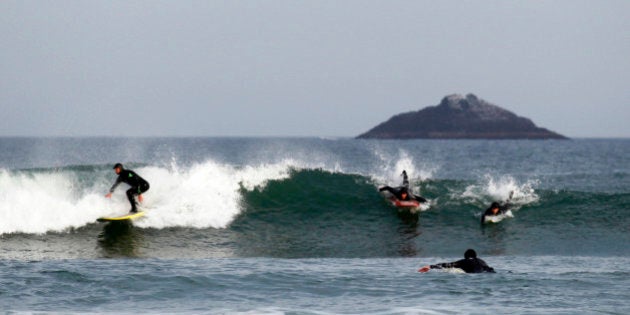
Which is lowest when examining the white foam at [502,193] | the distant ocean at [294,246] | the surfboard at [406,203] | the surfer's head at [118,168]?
the distant ocean at [294,246]

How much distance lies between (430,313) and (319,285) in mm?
2900

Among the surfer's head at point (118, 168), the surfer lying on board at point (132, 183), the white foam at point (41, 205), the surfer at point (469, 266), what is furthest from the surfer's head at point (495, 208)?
the white foam at point (41, 205)

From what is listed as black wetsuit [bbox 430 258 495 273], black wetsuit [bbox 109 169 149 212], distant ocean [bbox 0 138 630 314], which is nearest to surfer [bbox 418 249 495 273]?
black wetsuit [bbox 430 258 495 273]

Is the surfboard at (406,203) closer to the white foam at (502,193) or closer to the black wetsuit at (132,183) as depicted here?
the white foam at (502,193)

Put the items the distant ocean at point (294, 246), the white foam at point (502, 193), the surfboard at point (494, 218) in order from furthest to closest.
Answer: the white foam at point (502, 193), the surfboard at point (494, 218), the distant ocean at point (294, 246)

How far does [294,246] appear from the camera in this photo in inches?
783

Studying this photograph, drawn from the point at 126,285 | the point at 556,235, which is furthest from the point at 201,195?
the point at 556,235

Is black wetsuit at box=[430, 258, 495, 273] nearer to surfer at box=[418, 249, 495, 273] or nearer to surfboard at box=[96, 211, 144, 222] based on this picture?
surfer at box=[418, 249, 495, 273]

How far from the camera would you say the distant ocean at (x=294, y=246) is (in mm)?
12117

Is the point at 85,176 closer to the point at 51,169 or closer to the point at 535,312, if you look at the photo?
the point at 51,169

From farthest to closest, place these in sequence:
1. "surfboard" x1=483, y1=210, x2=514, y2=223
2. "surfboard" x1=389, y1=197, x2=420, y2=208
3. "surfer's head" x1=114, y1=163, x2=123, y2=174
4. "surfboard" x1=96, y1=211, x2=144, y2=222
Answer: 1. "surfboard" x1=389, y1=197, x2=420, y2=208
2. "surfboard" x1=483, y1=210, x2=514, y2=223
3. "surfboard" x1=96, y1=211, x2=144, y2=222
4. "surfer's head" x1=114, y1=163, x2=123, y2=174

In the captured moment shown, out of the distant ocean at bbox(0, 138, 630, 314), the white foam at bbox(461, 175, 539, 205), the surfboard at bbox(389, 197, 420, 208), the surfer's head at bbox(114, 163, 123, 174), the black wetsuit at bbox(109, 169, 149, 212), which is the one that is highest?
the surfer's head at bbox(114, 163, 123, 174)

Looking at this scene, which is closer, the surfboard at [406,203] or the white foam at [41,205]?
the white foam at [41,205]

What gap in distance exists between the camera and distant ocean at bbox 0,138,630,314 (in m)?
12.1
